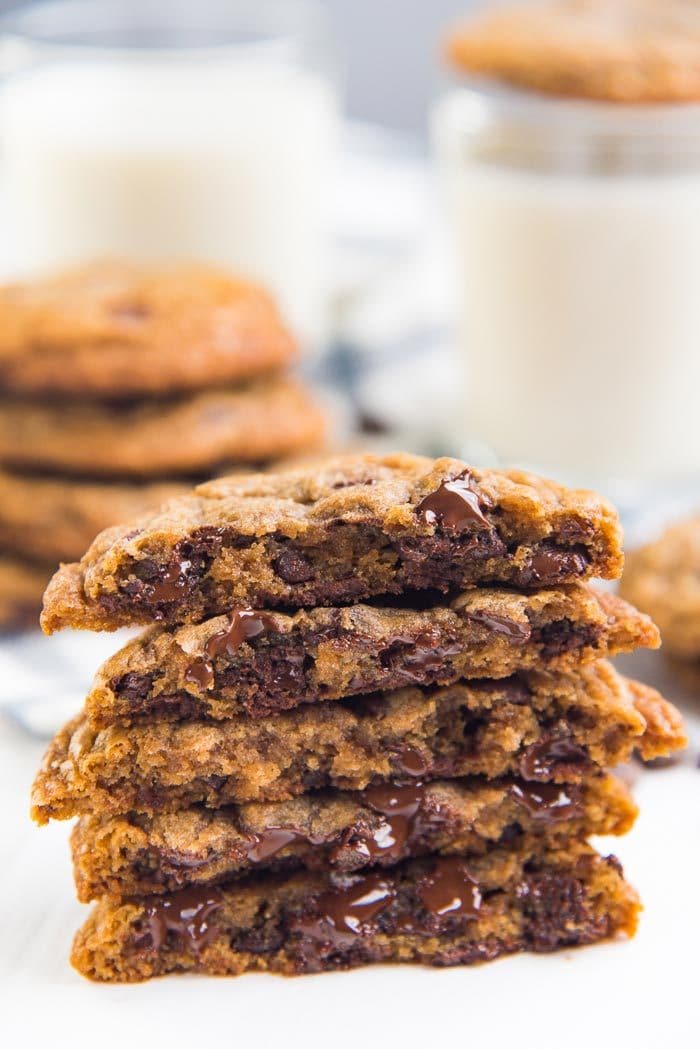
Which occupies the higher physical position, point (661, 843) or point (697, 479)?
point (661, 843)

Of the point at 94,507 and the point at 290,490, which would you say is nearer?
the point at 290,490

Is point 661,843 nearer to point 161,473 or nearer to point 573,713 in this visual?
point 573,713

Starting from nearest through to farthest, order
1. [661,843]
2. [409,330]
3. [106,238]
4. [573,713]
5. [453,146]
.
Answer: [573,713]
[661,843]
[453,146]
[106,238]
[409,330]

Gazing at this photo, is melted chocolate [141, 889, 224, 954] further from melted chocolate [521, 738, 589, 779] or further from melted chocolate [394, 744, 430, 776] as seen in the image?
melted chocolate [521, 738, 589, 779]

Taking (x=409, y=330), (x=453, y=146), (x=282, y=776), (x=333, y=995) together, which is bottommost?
(x=409, y=330)

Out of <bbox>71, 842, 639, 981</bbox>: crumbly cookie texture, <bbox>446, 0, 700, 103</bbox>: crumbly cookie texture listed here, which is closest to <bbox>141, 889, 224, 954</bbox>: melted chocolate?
<bbox>71, 842, 639, 981</bbox>: crumbly cookie texture

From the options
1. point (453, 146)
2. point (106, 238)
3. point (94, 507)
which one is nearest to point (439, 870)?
point (94, 507)

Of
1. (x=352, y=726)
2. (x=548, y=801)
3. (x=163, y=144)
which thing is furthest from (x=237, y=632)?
(x=163, y=144)
